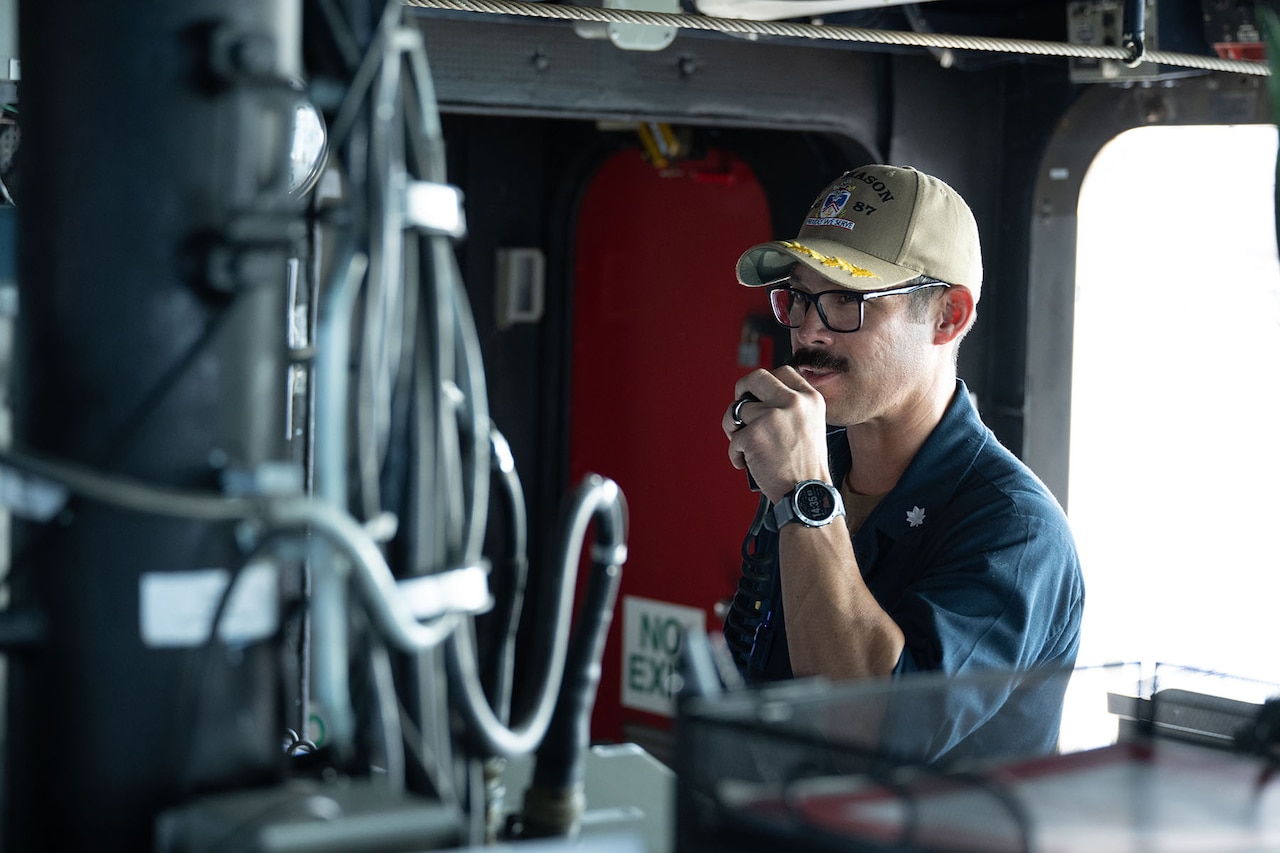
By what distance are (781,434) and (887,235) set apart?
0.35m

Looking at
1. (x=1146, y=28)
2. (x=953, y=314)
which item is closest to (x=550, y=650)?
(x=953, y=314)

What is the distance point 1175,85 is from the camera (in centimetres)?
333

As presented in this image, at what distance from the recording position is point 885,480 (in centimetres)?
211

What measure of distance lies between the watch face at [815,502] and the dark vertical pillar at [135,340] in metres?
1.13

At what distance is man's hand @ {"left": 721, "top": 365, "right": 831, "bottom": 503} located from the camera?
1933 mm

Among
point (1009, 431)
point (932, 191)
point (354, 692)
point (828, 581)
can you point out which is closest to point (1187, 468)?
point (1009, 431)

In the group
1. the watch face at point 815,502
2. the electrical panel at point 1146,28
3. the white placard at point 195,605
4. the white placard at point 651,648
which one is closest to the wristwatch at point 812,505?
the watch face at point 815,502

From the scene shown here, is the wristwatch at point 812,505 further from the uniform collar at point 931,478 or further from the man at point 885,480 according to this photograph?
the uniform collar at point 931,478

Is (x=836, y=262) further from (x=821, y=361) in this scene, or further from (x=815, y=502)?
(x=815, y=502)

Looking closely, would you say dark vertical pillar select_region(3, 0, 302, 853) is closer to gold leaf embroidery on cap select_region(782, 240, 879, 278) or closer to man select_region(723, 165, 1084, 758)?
man select_region(723, 165, 1084, 758)

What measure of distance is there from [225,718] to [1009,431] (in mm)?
3022

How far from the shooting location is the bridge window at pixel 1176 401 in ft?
12.6

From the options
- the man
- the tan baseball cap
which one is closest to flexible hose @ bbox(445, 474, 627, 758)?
the man

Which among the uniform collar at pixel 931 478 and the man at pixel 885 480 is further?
the uniform collar at pixel 931 478
